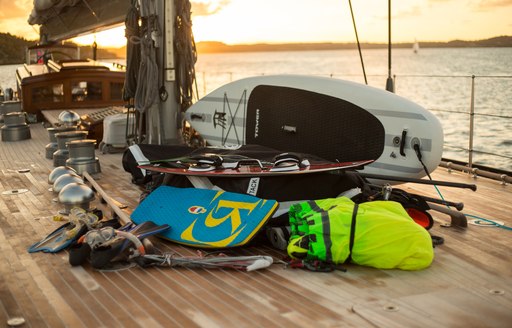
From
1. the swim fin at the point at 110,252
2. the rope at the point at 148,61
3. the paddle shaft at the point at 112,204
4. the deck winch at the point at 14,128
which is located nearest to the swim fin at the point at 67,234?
the paddle shaft at the point at 112,204

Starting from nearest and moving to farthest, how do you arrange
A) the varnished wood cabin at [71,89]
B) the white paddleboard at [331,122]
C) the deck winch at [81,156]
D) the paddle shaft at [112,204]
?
the paddle shaft at [112,204] < the white paddleboard at [331,122] < the deck winch at [81,156] < the varnished wood cabin at [71,89]

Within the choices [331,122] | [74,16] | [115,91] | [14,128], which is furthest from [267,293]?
[115,91]

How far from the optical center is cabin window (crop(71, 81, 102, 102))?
423 inches

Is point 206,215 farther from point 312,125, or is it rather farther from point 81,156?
point 81,156

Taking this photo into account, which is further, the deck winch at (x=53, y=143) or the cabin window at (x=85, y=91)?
the cabin window at (x=85, y=91)

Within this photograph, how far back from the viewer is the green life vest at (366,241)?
353 cm

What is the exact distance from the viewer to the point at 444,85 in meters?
44.7

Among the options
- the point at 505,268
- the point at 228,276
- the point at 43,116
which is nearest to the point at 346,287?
the point at 228,276

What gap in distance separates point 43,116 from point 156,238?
24.2 feet

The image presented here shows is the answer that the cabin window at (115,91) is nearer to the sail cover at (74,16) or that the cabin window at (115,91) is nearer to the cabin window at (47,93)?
the cabin window at (47,93)

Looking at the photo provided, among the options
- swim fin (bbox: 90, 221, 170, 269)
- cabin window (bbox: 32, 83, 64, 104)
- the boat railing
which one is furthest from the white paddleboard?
the boat railing

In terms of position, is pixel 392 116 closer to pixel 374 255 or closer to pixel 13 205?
pixel 374 255

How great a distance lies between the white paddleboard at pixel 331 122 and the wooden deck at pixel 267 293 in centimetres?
95

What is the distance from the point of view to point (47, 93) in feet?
35.7
